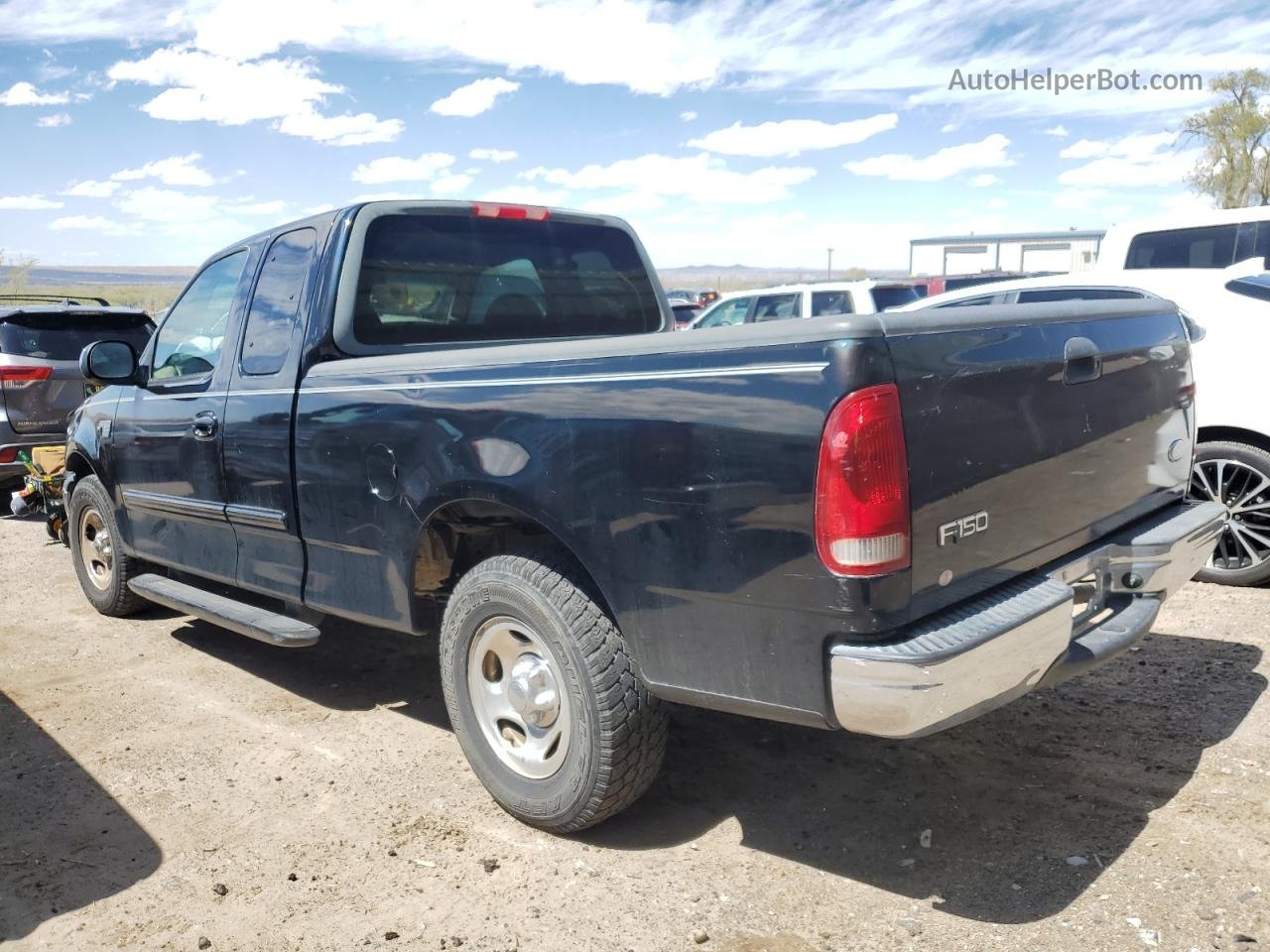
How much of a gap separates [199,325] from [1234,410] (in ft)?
17.3

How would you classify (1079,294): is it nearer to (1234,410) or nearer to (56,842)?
(1234,410)

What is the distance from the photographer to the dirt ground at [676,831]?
2.90 m

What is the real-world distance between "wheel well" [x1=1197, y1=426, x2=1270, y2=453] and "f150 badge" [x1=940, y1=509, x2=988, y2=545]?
3.60 m

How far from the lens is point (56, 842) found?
3482 mm

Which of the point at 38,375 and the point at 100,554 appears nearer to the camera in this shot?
the point at 100,554

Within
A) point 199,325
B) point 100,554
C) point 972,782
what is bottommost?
point 972,782

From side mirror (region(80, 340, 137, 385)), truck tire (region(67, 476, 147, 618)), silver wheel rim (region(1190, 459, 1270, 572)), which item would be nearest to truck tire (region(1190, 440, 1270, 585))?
silver wheel rim (region(1190, 459, 1270, 572))

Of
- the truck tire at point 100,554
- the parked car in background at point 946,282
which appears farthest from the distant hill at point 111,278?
the truck tire at point 100,554

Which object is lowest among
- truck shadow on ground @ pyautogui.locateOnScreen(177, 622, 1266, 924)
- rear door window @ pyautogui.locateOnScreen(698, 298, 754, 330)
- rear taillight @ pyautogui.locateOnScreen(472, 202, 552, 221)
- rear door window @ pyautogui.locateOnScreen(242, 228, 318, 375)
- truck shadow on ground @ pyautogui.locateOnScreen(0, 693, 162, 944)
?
truck shadow on ground @ pyautogui.locateOnScreen(177, 622, 1266, 924)

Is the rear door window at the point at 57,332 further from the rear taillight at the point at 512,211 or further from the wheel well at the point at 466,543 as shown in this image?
the wheel well at the point at 466,543

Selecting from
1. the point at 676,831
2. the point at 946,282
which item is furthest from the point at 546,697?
the point at 946,282

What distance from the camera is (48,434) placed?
925 cm

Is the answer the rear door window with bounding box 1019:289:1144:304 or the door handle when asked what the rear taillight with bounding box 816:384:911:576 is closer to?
the door handle

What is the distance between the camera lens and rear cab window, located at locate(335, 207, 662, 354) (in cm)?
414
